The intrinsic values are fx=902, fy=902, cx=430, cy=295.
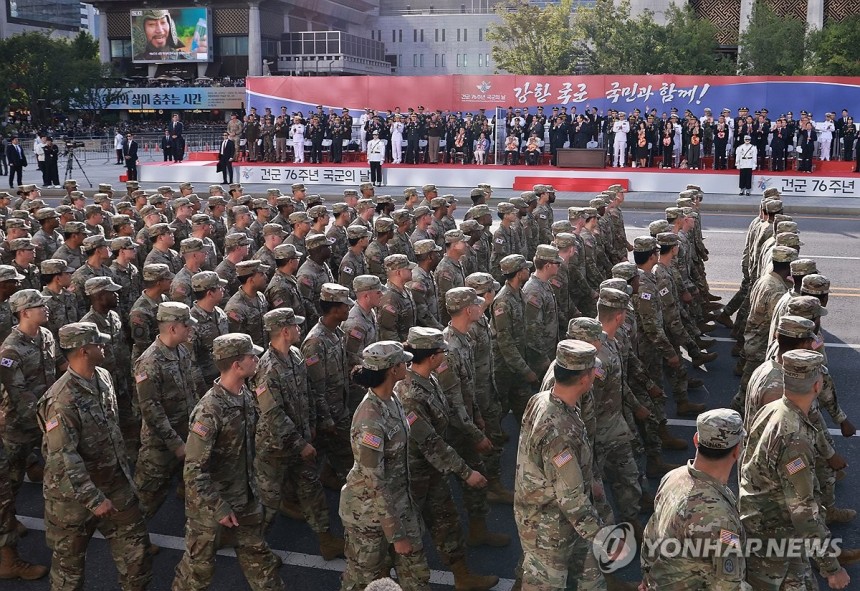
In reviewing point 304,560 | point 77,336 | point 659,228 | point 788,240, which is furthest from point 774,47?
point 77,336

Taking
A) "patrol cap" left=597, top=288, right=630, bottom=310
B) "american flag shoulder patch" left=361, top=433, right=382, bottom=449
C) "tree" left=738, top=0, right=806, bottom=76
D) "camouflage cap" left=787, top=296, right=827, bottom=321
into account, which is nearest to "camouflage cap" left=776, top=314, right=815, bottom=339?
"camouflage cap" left=787, top=296, right=827, bottom=321

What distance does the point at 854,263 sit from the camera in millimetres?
17062

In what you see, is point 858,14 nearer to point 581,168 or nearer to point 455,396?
point 581,168

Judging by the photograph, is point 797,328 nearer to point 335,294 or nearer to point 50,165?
point 335,294

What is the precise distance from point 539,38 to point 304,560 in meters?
52.6

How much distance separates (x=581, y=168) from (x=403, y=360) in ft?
85.9

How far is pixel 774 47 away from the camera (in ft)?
147

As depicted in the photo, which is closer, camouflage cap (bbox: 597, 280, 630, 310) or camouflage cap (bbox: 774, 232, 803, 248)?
camouflage cap (bbox: 597, 280, 630, 310)

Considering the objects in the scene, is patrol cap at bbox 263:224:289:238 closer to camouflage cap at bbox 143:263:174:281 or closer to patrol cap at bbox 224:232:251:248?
patrol cap at bbox 224:232:251:248

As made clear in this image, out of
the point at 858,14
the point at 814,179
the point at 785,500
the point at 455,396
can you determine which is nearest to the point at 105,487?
the point at 455,396

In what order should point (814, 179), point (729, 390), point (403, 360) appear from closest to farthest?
point (403, 360) < point (729, 390) < point (814, 179)

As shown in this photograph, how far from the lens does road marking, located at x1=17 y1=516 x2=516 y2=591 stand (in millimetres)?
6492

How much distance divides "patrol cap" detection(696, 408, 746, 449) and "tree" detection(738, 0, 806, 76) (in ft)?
145

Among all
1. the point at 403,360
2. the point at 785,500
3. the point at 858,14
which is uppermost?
the point at 858,14
